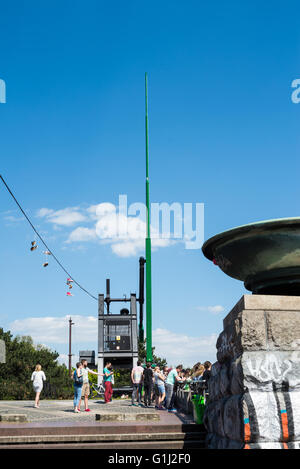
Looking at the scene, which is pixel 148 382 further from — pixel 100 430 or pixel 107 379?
pixel 100 430

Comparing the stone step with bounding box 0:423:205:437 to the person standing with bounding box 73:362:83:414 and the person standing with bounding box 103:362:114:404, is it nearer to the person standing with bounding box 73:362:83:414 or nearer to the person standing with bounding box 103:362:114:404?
the person standing with bounding box 73:362:83:414

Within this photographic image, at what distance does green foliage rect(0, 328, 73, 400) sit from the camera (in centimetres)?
3067

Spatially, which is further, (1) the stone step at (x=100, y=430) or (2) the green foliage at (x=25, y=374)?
(2) the green foliage at (x=25, y=374)

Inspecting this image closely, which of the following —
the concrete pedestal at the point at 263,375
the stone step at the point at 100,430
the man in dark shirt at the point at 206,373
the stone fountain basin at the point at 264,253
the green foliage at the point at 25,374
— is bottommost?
the green foliage at the point at 25,374

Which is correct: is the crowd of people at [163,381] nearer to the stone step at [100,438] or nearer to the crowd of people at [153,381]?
the crowd of people at [153,381]

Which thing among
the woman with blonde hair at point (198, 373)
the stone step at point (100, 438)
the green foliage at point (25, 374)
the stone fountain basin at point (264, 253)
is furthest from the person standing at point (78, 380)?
the green foliage at point (25, 374)

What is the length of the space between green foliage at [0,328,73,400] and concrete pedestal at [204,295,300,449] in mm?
25434

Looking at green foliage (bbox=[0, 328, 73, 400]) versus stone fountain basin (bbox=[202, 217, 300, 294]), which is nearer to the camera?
stone fountain basin (bbox=[202, 217, 300, 294])

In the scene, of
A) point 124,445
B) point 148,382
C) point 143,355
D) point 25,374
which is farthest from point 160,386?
point 143,355

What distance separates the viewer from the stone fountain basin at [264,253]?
4891mm

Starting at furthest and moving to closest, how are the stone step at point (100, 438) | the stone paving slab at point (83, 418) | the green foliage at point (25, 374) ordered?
the green foliage at point (25, 374), the stone paving slab at point (83, 418), the stone step at point (100, 438)

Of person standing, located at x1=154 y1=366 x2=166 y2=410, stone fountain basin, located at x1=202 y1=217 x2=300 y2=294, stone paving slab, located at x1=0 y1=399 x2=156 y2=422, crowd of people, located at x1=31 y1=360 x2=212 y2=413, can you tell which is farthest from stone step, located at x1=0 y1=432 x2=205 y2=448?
person standing, located at x1=154 y1=366 x2=166 y2=410

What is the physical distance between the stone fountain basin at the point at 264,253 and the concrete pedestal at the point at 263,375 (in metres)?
0.35

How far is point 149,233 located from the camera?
72.3 ft
